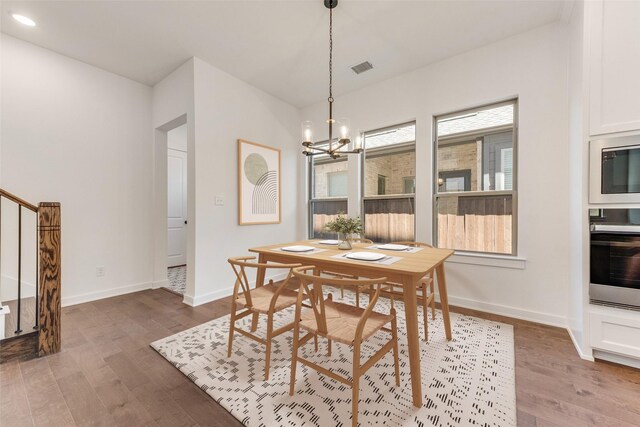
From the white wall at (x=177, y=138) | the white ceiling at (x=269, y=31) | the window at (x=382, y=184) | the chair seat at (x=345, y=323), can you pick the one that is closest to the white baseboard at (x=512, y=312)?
the window at (x=382, y=184)

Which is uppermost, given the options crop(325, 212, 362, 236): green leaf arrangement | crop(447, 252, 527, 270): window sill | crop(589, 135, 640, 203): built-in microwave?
crop(589, 135, 640, 203): built-in microwave

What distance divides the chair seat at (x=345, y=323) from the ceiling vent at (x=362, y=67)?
2.92 m

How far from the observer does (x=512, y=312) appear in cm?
272

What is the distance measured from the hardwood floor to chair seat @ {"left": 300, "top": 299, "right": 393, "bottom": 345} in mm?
660

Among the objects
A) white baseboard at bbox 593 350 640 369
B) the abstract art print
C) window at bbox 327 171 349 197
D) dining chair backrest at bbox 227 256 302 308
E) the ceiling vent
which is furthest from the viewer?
window at bbox 327 171 349 197

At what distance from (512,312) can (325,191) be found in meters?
2.94

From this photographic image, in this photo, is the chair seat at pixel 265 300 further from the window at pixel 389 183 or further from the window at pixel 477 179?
the window at pixel 477 179

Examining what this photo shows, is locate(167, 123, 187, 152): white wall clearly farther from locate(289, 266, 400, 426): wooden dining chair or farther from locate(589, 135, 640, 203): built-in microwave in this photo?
locate(589, 135, 640, 203): built-in microwave

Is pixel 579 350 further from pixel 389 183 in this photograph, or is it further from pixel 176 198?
pixel 176 198

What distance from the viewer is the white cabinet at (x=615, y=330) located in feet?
5.84

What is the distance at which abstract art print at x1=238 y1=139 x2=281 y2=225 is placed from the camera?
11.9 ft

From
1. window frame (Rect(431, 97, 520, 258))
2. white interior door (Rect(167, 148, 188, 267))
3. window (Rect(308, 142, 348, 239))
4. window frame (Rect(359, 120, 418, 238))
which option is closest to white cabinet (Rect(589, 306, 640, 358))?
window frame (Rect(431, 97, 520, 258))

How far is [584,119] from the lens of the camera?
77.3 inches

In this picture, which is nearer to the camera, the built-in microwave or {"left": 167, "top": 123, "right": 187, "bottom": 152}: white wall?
the built-in microwave
